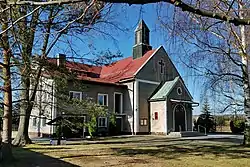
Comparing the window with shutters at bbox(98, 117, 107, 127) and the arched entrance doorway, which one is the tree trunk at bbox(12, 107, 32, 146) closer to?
the window with shutters at bbox(98, 117, 107, 127)

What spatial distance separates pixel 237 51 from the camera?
14.6 meters

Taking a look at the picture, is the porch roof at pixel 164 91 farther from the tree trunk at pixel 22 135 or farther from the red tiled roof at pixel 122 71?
the tree trunk at pixel 22 135

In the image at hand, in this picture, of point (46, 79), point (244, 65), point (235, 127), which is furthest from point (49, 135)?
point (235, 127)

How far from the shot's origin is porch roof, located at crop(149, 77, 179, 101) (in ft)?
107

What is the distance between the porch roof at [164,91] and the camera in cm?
3259

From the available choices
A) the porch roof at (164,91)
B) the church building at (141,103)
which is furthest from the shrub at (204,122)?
the porch roof at (164,91)

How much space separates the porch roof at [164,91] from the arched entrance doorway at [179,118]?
7.06 ft

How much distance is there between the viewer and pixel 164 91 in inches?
1313

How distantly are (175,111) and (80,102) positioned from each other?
62.0 ft

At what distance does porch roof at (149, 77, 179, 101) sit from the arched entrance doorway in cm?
215

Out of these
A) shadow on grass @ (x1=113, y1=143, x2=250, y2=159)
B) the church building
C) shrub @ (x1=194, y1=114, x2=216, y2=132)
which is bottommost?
shadow on grass @ (x1=113, y1=143, x2=250, y2=159)

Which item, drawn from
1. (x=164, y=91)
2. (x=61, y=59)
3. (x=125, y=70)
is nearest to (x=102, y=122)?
(x=125, y=70)

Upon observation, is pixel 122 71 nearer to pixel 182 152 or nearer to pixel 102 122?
pixel 102 122

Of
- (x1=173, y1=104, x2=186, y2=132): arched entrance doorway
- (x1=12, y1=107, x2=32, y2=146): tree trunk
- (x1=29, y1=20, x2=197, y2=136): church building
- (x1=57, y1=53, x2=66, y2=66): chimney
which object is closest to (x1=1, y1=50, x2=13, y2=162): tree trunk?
(x1=57, y1=53, x2=66, y2=66): chimney
